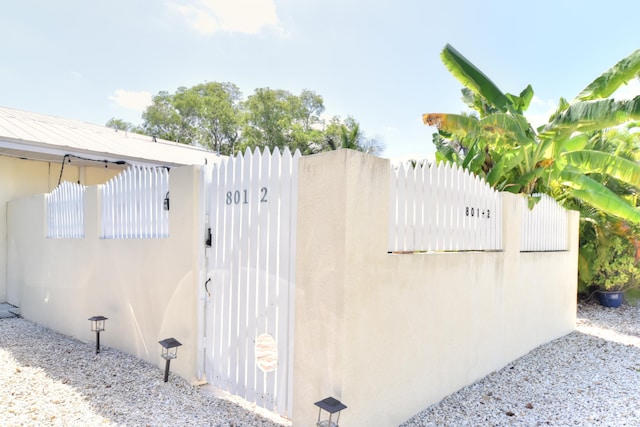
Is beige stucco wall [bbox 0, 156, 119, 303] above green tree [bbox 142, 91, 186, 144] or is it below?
below

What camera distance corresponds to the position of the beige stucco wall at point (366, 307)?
2785mm

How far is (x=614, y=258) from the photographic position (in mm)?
9320

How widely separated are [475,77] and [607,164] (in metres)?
2.97

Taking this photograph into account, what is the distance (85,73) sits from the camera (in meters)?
17.2

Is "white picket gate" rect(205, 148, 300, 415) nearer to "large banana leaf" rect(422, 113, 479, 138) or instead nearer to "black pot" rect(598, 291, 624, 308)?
"large banana leaf" rect(422, 113, 479, 138)

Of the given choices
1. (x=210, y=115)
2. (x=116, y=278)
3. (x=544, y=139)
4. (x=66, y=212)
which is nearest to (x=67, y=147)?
(x=66, y=212)

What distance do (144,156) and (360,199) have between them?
26.8 ft

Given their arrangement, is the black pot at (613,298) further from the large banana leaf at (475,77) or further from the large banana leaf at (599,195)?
the large banana leaf at (475,77)

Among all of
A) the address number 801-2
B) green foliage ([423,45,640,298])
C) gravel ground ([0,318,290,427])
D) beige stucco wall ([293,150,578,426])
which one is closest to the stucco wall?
beige stucco wall ([293,150,578,426])

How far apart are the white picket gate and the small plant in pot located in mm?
9414

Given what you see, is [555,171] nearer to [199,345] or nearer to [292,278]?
[292,278]

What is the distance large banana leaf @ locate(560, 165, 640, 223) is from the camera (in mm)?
7090

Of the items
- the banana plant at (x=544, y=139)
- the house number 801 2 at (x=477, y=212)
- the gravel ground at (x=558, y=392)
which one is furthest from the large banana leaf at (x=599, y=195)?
the house number 801 2 at (x=477, y=212)

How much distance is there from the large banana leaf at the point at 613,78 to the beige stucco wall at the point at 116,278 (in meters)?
7.16
